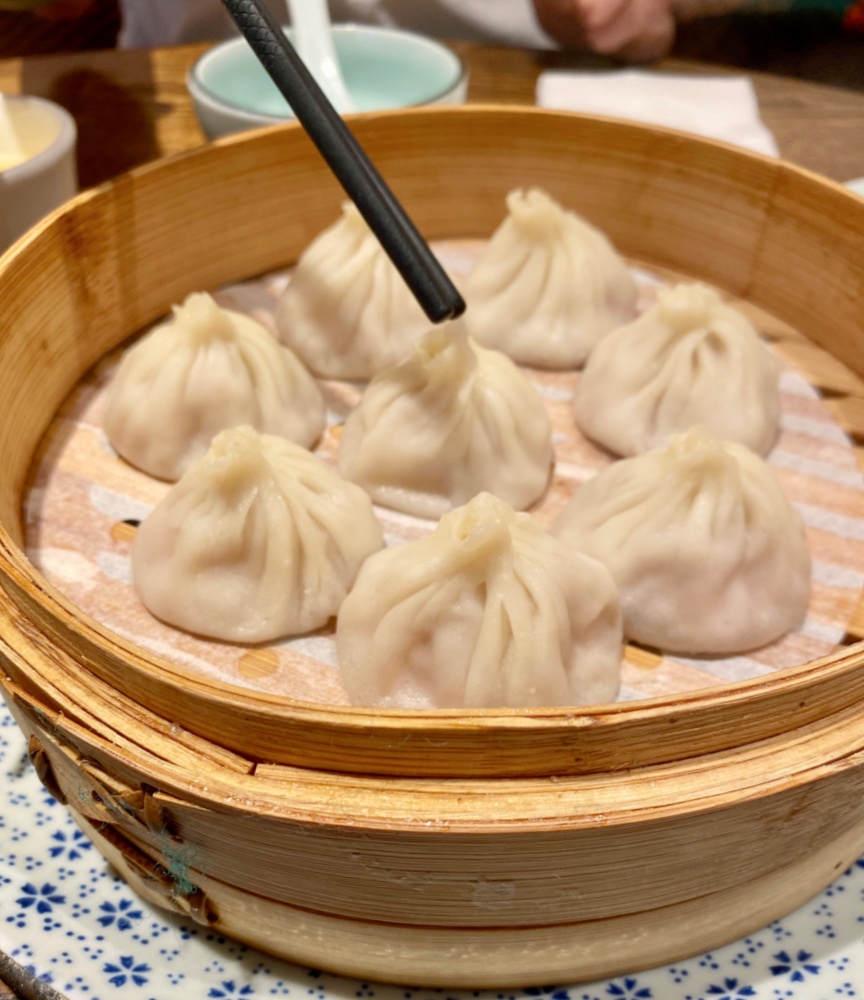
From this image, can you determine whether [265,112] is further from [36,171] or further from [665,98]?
[665,98]

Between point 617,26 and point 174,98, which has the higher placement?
point 617,26

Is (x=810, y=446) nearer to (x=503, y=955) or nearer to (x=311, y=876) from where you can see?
(x=503, y=955)

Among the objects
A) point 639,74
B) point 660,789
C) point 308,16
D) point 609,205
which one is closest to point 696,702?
point 660,789

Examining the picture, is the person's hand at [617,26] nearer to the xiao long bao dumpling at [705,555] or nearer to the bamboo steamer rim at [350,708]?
the xiao long bao dumpling at [705,555]

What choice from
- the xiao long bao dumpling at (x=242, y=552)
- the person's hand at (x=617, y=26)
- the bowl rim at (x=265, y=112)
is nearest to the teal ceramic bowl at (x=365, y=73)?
the bowl rim at (x=265, y=112)

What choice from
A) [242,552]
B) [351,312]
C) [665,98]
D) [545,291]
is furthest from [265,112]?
Result: [242,552]
